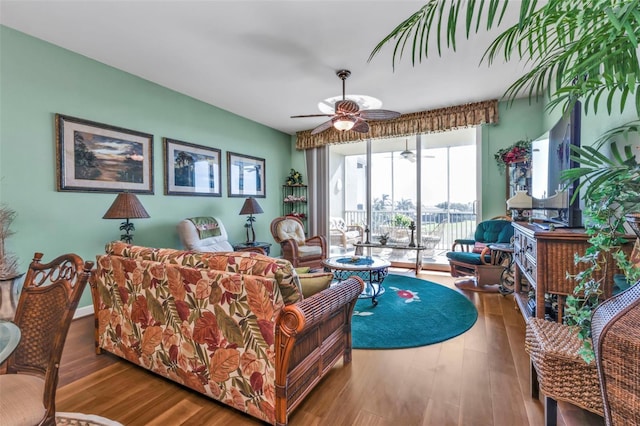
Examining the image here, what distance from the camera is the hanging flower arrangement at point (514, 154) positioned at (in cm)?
381

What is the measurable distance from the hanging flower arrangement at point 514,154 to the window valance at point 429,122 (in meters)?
0.46

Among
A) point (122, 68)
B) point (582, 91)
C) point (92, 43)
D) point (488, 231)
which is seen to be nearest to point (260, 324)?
point (582, 91)

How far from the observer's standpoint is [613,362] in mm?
824

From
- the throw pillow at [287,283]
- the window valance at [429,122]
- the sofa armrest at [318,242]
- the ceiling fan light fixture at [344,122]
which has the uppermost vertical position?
the window valance at [429,122]

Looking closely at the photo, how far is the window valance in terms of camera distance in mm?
4203

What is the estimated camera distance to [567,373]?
1.31 meters

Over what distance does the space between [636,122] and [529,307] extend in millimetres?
1445

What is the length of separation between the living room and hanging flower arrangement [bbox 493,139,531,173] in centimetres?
14

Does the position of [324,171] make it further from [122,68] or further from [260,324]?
[260,324]

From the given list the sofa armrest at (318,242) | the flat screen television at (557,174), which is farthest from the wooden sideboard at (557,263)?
the sofa armrest at (318,242)

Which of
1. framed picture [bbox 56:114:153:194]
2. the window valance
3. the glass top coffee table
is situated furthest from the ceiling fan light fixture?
framed picture [bbox 56:114:153:194]

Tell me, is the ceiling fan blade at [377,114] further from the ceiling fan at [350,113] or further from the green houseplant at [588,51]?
the green houseplant at [588,51]

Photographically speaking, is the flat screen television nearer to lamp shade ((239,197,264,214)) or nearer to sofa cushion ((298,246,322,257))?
sofa cushion ((298,246,322,257))

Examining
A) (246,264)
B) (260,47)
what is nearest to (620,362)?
(246,264)
